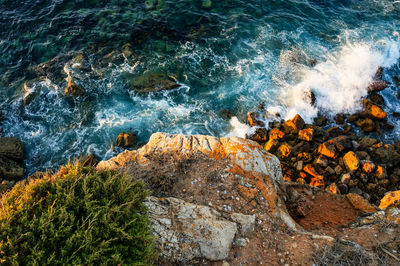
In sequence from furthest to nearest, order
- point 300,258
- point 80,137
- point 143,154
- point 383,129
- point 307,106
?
point 307,106 < point 383,129 < point 80,137 < point 143,154 < point 300,258

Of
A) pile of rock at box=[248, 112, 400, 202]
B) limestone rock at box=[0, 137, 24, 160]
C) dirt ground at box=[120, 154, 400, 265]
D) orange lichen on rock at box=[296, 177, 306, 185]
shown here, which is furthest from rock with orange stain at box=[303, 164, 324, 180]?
limestone rock at box=[0, 137, 24, 160]

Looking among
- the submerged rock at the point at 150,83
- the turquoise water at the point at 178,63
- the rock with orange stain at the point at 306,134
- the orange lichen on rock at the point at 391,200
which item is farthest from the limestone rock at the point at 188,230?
the submerged rock at the point at 150,83

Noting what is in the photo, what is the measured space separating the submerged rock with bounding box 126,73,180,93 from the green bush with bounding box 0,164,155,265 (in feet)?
36.9

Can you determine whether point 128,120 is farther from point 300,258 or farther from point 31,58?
point 300,258

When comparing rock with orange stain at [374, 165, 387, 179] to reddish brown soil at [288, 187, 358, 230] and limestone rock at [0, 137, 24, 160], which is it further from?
limestone rock at [0, 137, 24, 160]

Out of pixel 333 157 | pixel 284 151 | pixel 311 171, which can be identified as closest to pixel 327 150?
pixel 333 157

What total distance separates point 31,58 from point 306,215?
20.3m

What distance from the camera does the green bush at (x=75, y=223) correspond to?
4707mm

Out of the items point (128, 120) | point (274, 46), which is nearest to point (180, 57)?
point (128, 120)

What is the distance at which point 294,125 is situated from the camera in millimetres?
14805

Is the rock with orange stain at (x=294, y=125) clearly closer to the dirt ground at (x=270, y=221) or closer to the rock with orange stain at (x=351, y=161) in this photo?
the rock with orange stain at (x=351, y=161)

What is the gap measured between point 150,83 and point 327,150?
1167cm

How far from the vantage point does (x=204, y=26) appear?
2102 cm

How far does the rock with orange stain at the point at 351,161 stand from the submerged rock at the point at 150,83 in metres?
11.1
